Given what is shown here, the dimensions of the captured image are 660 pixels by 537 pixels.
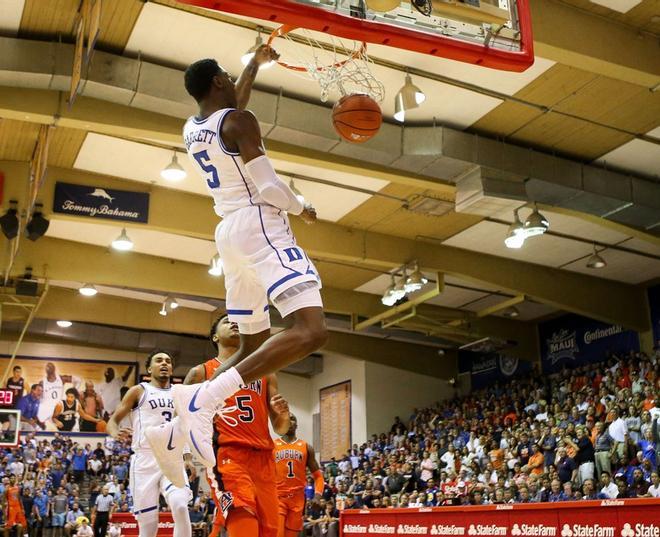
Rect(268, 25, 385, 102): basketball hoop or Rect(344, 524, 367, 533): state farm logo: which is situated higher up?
Rect(268, 25, 385, 102): basketball hoop

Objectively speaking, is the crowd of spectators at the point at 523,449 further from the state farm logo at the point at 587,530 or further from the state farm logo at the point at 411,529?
the state farm logo at the point at 587,530

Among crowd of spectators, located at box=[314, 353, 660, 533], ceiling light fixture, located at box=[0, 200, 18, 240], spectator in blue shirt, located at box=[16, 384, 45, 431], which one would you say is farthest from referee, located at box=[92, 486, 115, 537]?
spectator in blue shirt, located at box=[16, 384, 45, 431]

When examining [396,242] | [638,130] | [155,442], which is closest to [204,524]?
[396,242]

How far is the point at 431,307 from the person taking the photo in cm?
2425

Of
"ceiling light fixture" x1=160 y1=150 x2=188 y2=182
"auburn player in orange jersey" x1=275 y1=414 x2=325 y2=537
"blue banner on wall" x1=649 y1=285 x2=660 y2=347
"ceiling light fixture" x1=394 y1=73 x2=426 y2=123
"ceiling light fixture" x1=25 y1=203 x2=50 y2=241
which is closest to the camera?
"auburn player in orange jersey" x1=275 y1=414 x2=325 y2=537

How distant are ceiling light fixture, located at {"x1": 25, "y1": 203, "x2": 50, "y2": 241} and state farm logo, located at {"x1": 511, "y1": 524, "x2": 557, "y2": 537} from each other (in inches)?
427

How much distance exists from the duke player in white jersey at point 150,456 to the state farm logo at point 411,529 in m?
4.11

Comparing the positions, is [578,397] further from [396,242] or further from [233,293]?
[233,293]

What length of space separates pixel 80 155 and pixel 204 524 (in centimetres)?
867

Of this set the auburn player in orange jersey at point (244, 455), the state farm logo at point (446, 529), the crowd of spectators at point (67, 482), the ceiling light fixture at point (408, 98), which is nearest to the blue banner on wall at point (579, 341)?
the crowd of spectators at point (67, 482)

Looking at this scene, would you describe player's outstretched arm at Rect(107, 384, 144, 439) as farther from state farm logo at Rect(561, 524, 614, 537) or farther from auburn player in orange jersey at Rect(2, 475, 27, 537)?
auburn player in orange jersey at Rect(2, 475, 27, 537)

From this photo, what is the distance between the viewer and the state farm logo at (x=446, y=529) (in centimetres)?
1001

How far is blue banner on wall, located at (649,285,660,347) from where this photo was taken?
2109 cm

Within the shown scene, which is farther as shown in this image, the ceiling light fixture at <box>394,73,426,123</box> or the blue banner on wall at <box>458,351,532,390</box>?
the blue banner on wall at <box>458,351,532,390</box>
